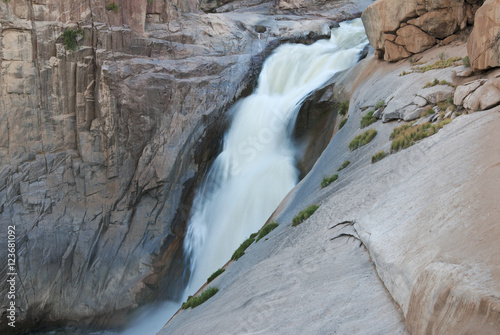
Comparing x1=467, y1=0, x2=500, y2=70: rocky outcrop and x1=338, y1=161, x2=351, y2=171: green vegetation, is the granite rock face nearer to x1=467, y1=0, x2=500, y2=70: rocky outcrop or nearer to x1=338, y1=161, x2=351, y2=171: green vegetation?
x1=338, y1=161, x2=351, y2=171: green vegetation

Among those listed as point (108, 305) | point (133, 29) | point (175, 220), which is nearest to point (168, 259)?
point (175, 220)

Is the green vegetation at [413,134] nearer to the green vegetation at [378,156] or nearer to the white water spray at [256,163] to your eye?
the green vegetation at [378,156]

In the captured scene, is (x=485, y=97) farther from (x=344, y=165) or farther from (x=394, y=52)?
(x=394, y=52)

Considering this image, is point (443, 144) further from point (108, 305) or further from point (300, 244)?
point (108, 305)

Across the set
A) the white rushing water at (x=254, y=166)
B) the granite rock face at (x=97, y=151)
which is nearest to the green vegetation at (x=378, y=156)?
the white rushing water at (x=254, y=166)

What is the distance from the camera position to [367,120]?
575 inches

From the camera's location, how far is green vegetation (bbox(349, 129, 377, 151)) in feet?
43.0

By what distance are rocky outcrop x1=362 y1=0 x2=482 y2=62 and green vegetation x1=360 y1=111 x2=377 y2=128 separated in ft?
16.9

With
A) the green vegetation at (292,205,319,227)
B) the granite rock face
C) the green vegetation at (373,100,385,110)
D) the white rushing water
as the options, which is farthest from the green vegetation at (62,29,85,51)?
the green vegetation at (292,205,319,227)

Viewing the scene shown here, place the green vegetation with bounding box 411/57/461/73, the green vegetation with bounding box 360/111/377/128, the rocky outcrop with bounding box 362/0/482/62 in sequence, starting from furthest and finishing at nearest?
the rocky outcrop with bounding box 362/0/482/62 → the green vegetation with bounding box 411/57/461/73 → the green vegetation with bounding box 360/111/377/128

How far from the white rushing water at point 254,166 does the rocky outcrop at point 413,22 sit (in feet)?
14.7

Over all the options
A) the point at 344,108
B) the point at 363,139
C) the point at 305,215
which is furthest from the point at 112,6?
the point at 305,215

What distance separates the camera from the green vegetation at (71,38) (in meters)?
21.0

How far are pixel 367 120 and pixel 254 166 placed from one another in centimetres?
811
